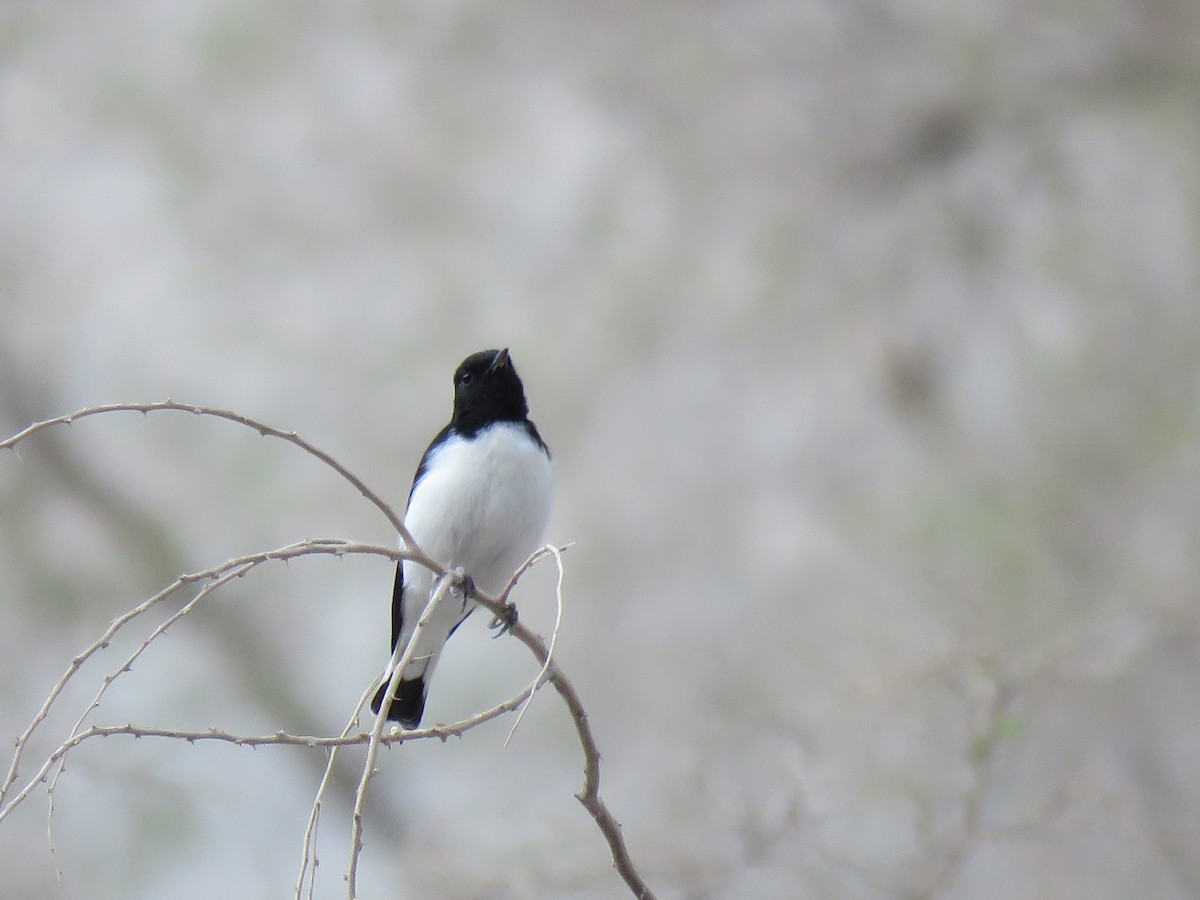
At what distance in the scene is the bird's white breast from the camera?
4062 mm

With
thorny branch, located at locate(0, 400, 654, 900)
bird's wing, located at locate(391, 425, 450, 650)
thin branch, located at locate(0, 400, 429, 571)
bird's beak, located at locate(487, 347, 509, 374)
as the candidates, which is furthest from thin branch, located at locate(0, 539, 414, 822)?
bird's wing, located at locate(391, 425, 450, 650)

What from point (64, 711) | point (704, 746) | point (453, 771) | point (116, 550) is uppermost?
point (116, 550)

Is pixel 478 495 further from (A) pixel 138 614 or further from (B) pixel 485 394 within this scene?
(A) pixel 138 614

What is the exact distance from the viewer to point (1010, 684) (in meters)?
4.24

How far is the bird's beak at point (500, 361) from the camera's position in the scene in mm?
4082

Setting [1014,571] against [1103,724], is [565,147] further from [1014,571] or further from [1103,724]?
[1103,724]

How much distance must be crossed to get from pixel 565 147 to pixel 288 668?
4.56 m

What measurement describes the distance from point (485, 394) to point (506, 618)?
5.81 feet

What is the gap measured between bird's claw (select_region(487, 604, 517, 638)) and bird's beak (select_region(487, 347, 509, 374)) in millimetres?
738

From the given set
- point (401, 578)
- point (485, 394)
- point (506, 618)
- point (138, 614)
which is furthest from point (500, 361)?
point (138, 614)

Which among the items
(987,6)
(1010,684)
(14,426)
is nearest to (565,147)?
(987,6)

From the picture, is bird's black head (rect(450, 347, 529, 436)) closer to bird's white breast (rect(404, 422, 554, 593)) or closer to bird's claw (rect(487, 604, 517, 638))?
bird's white breast (rect(404, 422, 554, 593))

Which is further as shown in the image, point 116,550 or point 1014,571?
point 116,550

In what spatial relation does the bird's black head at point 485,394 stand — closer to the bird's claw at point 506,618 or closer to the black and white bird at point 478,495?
the black and white bird at point 478,495
